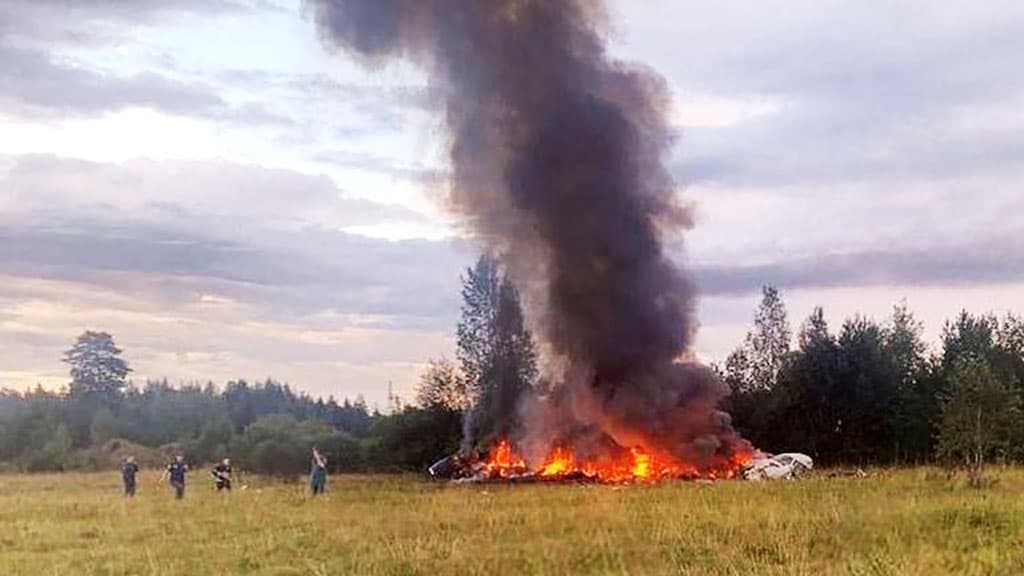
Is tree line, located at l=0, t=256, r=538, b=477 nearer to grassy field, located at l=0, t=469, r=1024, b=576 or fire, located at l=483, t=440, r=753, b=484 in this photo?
fire, located at l=483, t=440, r=753, b=484

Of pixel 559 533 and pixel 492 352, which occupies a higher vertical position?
pixel 492 352

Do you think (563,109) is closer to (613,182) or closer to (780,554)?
(613,182)

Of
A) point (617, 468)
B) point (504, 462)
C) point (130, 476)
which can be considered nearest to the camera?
point (130, 476)

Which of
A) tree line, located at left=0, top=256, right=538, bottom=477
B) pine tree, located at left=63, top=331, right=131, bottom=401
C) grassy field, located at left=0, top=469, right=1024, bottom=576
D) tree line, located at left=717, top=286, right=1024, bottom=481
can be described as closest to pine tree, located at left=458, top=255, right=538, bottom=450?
tree line, located at left=0, top=256, right=538, bottom=477

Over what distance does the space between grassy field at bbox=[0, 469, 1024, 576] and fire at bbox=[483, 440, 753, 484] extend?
14.4 metres

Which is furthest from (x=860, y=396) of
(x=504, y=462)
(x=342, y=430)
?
(x=342, y=430)

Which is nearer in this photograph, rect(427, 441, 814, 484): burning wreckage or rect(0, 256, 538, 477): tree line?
rect(427, 441, 814, 484): burning wreckage

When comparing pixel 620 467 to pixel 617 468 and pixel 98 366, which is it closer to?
pixel 617 468

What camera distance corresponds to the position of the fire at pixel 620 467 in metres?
49.9

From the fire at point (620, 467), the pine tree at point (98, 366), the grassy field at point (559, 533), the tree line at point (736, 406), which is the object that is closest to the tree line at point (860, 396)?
the tree line at point (736, 406)

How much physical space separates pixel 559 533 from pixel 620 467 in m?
31.1

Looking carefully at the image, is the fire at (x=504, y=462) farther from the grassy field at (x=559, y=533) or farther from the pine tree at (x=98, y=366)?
the pine tree at (x=98, y=366)

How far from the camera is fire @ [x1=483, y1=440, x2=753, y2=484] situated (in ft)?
164

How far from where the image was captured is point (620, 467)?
170 ft
